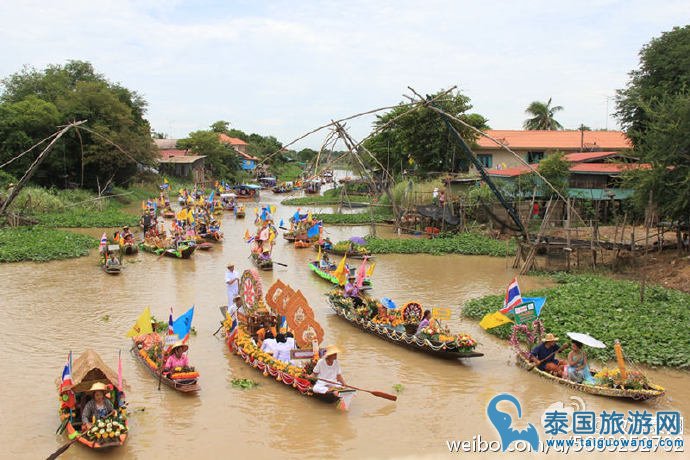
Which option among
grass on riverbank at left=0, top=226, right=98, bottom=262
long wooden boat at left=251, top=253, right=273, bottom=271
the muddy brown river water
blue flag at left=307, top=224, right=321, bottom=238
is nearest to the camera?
the muddy brown river water

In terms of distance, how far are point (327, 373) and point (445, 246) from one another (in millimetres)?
16326

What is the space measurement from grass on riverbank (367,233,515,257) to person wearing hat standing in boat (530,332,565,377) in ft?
41.8

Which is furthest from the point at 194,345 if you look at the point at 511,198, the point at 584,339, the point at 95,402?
the point at 511,198

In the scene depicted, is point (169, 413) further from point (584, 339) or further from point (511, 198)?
point (511, 198)

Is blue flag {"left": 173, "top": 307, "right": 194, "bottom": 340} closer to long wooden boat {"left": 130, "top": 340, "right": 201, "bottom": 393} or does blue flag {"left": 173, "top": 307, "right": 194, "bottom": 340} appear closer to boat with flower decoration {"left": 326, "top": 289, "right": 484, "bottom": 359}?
long wooden boat {"left": 130, "top": 340, "right": 201, "bottom": 393}

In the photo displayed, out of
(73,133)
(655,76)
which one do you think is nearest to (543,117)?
(655,76)

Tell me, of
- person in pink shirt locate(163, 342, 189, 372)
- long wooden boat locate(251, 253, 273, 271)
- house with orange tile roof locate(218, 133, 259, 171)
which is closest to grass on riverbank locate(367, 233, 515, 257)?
long wooden boat locate(251, 253, 273, 271)

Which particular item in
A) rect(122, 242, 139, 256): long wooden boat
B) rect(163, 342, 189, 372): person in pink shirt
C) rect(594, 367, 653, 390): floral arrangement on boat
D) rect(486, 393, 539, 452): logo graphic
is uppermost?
rect(122, 242, 139, 256): long wooden boat

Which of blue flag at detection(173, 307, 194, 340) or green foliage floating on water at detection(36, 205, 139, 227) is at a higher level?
green foliage floating on water at detection(36, 205, 139, 227)

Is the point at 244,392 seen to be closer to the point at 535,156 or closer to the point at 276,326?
the point at 276,326

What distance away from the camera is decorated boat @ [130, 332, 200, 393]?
10.2 metres

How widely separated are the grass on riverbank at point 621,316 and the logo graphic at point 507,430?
318 centimetres

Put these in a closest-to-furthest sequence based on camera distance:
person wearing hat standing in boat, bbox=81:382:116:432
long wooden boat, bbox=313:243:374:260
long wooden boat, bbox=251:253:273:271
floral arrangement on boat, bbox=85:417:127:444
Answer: floral arrangement on boat, bbox=85:417:127:444
person wearing hat standing in boat, bbox=81:382:116:432
long wooden boat, bbox=251:253:273:271
long wooden boat, bbox=313:243:374:260

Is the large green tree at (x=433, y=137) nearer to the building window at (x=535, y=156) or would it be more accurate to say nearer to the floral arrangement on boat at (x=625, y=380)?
the building window at (x=535, y=156)
